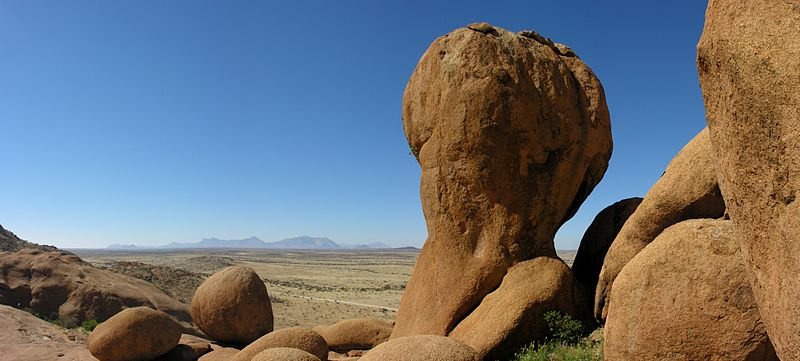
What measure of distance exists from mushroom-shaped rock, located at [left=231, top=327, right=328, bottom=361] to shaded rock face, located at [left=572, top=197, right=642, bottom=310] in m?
5.71

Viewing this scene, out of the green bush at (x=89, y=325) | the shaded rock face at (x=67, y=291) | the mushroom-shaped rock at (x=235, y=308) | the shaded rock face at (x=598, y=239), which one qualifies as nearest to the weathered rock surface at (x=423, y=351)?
the shaded rock face at (x=598, y=239)

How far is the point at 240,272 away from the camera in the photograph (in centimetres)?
1678

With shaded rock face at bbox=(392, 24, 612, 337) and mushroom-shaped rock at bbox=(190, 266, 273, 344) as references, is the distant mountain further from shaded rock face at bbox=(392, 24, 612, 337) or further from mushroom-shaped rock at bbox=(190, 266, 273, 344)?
shaded rock face at bbox=(392, 24, 612, 337)

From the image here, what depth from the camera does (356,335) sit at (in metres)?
15.4

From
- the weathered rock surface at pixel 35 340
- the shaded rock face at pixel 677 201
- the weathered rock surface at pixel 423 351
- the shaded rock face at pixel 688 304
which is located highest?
the shaded rock face at pixel 677 201

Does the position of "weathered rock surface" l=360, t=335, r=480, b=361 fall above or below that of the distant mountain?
below

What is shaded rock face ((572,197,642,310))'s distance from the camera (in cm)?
1067

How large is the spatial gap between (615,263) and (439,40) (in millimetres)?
5951

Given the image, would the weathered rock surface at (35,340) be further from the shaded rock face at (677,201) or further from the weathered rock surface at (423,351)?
the shaded rock face at (677,201)

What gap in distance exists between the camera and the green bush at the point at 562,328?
922 cm

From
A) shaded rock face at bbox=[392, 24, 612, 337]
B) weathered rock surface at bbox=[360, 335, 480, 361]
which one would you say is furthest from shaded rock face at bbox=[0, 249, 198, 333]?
weathered rock surface at bbox=[360, 335, 480, 361]

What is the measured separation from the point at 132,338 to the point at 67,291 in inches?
321

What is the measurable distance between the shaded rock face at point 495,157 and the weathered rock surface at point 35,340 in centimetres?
971

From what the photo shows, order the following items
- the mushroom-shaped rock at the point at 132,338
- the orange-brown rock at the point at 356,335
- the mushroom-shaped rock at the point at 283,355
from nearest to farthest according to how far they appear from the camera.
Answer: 1. the mushroom-shaped rock at the point at 283,355
2. the mushroom-shaped rock at the point at 132,338
3. the orange-brown rock at the point at 356,335
